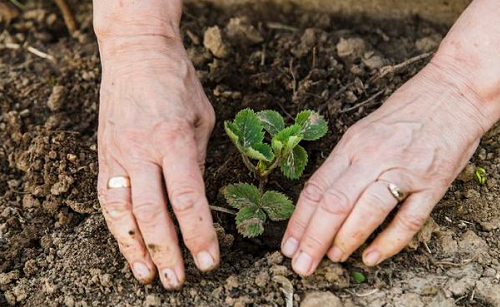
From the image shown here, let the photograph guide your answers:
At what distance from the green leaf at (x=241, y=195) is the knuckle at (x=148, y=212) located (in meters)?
0.34

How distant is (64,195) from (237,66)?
0.89 metres

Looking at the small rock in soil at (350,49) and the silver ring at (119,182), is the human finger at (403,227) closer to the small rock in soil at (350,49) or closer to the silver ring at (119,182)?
the silver ring at (119,182)

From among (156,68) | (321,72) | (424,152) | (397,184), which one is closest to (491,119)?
(424,152)

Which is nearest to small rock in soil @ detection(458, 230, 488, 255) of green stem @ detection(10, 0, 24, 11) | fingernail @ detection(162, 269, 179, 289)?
fingernail @ detection(162, 269, 179, 289)

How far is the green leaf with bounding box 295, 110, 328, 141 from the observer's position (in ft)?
7.06

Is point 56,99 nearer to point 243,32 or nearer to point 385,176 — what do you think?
point 243,32

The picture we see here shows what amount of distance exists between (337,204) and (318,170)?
16cm

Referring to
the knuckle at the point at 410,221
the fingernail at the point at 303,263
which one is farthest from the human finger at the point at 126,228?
the knuckle at the point at 410,221

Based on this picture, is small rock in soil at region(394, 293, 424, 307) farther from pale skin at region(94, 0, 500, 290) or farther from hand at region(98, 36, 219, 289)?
hand at region(98, 36, 219, 289)

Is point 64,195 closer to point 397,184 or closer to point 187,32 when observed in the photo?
point 187,32

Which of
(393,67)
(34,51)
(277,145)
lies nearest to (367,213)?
(277,145)

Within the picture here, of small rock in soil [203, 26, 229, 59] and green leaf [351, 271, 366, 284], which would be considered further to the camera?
small rock in soil [203, 26, 229, 59]

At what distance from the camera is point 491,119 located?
6.79ft

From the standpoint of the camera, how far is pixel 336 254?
6.17 feet
